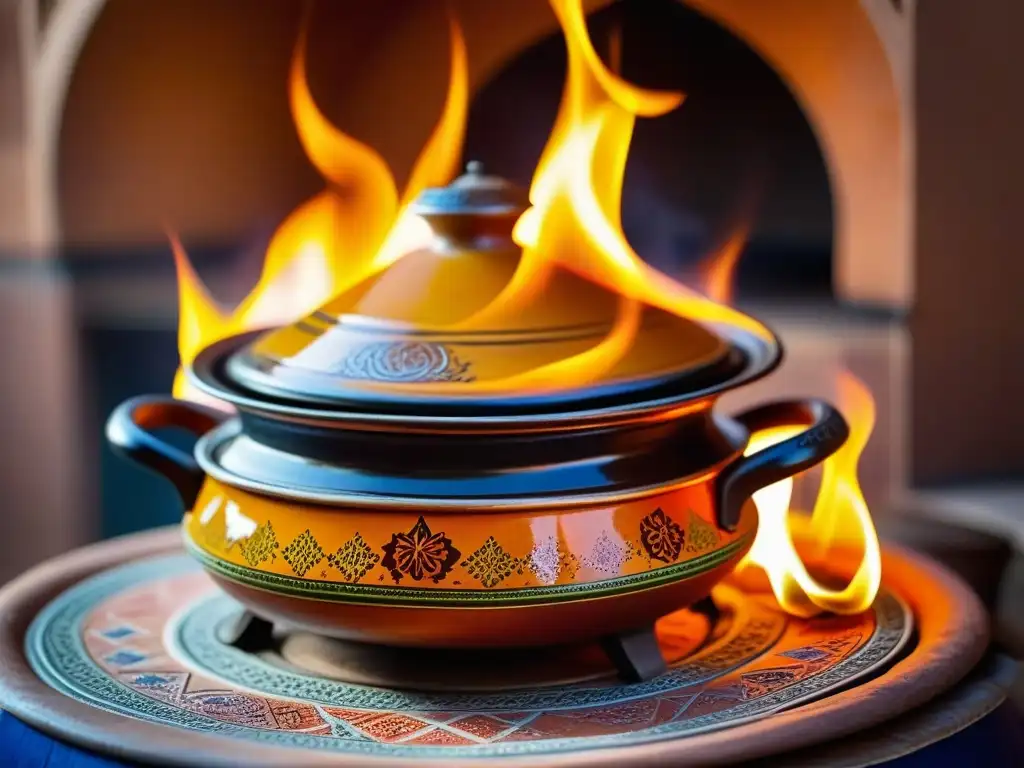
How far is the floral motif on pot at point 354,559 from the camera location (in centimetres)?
143

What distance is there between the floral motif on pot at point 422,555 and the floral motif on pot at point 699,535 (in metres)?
0.26

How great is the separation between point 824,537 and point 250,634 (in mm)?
805

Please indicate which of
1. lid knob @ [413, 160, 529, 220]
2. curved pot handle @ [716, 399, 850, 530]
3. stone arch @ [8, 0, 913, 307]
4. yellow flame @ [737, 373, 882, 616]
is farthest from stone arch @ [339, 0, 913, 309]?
lid knob @ [413, 160, 529, 220]

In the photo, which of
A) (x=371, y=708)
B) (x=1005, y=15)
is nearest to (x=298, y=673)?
(x=371, y=708)

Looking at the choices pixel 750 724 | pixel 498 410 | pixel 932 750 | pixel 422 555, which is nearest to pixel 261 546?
pixel 422 555

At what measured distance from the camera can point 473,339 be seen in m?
1.49

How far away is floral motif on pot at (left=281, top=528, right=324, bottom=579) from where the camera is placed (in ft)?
4.76

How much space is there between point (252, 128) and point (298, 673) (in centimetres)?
207

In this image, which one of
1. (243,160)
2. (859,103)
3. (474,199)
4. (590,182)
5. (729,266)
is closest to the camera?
(474,199)

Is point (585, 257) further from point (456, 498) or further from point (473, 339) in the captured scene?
point (456, 498)

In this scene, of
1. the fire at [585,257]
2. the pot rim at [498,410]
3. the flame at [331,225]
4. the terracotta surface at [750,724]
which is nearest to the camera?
the terracotta surface at [750,724]

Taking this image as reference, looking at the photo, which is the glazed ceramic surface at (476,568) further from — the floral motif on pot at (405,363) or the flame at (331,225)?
the flame at (331,225)

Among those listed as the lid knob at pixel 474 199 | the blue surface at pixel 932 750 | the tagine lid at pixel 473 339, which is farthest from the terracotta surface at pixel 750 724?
the lid knob at pixel 474 199

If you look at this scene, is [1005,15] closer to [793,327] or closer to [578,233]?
[793,327]
